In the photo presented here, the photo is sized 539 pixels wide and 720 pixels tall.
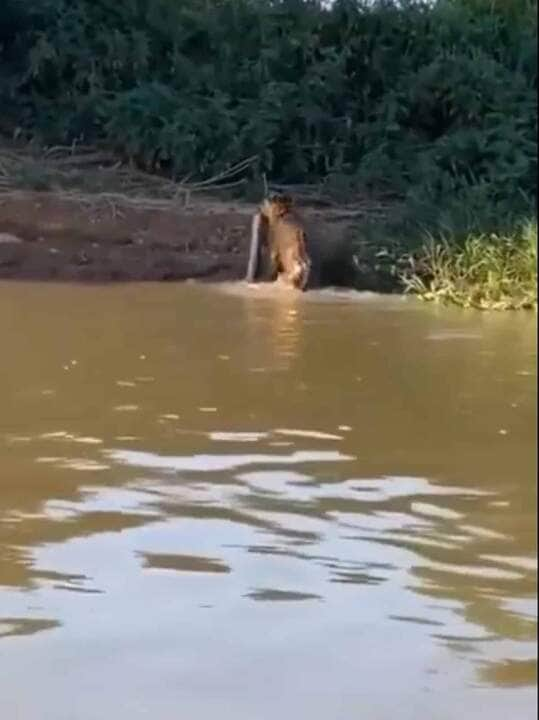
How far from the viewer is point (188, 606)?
4465 millimetres

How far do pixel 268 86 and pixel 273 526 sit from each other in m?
8.46

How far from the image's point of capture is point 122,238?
1202 centimetres

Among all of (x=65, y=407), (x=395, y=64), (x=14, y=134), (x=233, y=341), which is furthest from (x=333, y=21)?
(x=65, y=407)

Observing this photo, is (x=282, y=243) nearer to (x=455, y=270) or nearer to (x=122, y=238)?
(x=122, y=238)

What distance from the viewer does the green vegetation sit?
12.8 metres

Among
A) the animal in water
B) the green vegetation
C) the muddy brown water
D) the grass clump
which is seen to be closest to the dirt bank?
the animal in water

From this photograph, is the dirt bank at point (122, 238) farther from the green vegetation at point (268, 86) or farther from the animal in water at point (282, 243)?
the green vegetation at point (268, 86)

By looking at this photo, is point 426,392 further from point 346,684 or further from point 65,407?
point 346,684

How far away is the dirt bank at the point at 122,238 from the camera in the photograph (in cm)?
1161

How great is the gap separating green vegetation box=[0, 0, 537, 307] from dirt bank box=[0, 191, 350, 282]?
75cm

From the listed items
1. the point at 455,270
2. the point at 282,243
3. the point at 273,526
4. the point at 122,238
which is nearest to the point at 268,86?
the point at 122,238

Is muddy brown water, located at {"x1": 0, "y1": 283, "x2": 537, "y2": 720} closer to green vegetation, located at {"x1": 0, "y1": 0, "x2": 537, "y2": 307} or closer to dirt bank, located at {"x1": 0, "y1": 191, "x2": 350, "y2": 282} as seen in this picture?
dirt bank, located at {"x1": 0, "y1": 191, "x2": 350, "y2": 282}

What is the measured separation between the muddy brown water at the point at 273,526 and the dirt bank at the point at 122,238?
3.07 metres

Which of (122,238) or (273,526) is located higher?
(122,238)
